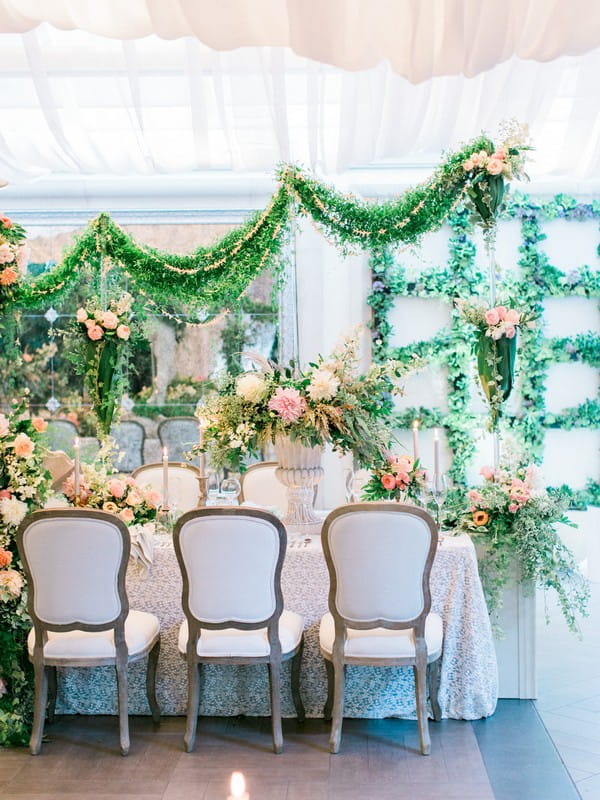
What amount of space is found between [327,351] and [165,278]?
215cm

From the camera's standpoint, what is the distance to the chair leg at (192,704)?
13.0 ft

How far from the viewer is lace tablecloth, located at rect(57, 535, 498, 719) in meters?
4.25

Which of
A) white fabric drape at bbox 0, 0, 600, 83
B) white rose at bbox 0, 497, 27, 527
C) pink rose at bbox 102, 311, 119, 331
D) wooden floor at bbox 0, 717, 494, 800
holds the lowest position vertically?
wooden floor at bbox 0, 717, 494, 800

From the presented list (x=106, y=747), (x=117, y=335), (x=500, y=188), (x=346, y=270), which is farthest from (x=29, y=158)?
(x=106, y=747)

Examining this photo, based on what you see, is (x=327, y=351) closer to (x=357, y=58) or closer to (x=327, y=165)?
(x=327, y=165)

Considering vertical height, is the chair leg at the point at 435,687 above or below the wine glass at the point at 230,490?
below

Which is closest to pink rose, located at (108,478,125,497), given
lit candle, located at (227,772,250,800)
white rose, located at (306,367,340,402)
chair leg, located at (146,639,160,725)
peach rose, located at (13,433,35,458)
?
peach rose, located at (13,433,35,458)

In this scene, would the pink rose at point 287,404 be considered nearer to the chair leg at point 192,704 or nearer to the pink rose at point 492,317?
the chair leg at point 192,704

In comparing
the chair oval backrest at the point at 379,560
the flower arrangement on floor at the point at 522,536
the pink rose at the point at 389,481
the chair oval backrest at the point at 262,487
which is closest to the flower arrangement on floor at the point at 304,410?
the pink rose at the point at 389,481

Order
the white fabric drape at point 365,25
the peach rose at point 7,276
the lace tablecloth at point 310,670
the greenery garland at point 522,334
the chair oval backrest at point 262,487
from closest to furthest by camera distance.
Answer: the white fabric drape at point 365,25 < the lace tablecloth at point 310,670 < the peach rose at point 7,276 < the chair oval backrest at point 262,487 < the greenery garland at point 522,334

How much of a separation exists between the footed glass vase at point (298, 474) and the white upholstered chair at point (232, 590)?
0.75m

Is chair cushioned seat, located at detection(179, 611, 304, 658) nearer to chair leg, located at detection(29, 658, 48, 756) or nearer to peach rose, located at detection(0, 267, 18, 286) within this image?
chair leg, located at detection(29, 658, 48, 756)

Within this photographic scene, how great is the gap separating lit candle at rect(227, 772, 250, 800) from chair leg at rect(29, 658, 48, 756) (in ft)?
2.81

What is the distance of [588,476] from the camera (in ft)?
26.1
